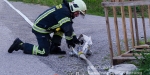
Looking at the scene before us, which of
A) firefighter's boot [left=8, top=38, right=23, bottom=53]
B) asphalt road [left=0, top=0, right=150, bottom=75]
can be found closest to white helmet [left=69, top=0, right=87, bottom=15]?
asphalt road [left=0, top=0, right=150, bottom=75]

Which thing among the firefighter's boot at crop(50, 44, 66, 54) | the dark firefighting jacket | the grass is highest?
the dark firefighting jacket

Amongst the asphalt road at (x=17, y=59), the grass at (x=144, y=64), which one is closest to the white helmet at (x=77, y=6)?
the asphalt road at (x=17, y=59)

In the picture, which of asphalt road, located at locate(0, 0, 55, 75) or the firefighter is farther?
the firefighter

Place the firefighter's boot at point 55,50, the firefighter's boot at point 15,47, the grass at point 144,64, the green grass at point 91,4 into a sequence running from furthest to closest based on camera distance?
1. the green grass at point 91,4
2. the firefighter's boot at point 55,50
3. the firefighter's boot at point 15,47
4. the grass at point 144,64

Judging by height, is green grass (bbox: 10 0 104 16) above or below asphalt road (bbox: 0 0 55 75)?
below

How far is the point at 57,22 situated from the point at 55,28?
185 mm

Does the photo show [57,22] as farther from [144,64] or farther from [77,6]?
[144,64]

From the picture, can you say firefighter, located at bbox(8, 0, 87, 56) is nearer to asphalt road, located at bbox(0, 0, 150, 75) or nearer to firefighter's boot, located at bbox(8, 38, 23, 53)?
firefighter's boot, located at bbox(8, 38, 23, 53)

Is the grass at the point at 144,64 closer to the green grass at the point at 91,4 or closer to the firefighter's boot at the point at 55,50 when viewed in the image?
the firefighter's boot at the point at 55,50

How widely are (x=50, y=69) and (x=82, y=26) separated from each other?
574 cm

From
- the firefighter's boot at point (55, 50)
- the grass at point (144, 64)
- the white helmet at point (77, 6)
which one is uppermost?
the white helmet at point (77, 6)

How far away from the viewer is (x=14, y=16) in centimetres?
1431

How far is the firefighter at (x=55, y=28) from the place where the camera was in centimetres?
776

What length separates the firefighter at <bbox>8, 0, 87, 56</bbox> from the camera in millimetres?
7757
